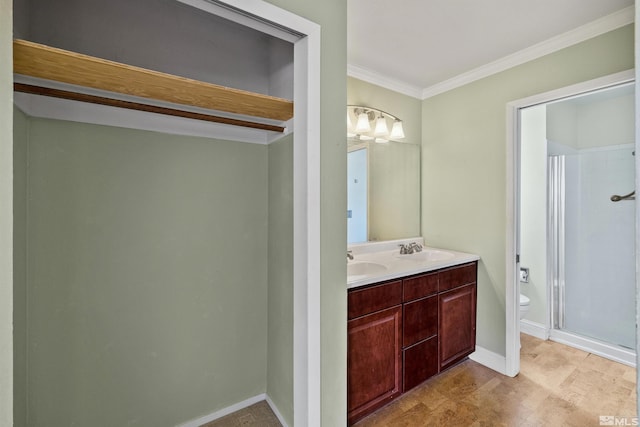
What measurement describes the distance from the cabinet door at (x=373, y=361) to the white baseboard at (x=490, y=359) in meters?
1.00

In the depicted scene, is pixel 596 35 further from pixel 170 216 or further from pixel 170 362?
pixel 170 362

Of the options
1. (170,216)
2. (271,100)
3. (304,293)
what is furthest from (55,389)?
(271,100)

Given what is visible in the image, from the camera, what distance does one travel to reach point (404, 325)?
185 cm

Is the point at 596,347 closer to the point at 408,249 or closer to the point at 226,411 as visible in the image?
the point at 408,249

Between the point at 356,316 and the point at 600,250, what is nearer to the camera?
the point at 356,316

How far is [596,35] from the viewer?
181 centimetres

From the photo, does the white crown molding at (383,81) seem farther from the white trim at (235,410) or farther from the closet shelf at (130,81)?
the white trim at (235,410)

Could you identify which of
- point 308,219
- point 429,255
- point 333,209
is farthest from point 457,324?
point 308,219

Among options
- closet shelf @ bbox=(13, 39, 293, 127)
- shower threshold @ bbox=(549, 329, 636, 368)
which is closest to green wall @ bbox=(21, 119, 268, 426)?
closet shelf @ bbox=(13, 39, 293, 127)

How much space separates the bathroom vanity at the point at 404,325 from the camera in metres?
1.64

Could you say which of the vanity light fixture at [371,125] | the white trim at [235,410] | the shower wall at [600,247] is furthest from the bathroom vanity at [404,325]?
the shower wall at [600,247]

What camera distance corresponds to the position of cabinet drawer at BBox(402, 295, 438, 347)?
73.5 inches

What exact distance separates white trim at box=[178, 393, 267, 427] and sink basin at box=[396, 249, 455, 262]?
1.49 m

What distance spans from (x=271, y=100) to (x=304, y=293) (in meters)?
0.95
